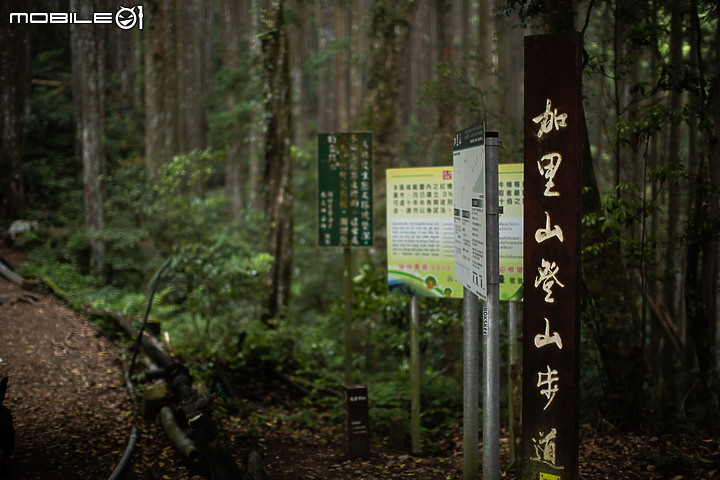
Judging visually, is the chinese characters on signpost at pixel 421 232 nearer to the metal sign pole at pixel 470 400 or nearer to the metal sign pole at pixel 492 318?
the metal sign pole at pixel 470 400

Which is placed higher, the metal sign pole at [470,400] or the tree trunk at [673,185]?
the tree trunk at [673,185]

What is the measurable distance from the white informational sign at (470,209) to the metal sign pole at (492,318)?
5 cm

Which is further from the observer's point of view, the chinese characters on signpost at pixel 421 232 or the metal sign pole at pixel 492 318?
the chinese characters on signpost at pixel 421 232

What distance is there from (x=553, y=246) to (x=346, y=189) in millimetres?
3834

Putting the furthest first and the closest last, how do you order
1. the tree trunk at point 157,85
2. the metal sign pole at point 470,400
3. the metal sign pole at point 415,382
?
the tree trunk at point 157,85
the metal sign pole at point 415,382
the metal sign pole at point 470,400

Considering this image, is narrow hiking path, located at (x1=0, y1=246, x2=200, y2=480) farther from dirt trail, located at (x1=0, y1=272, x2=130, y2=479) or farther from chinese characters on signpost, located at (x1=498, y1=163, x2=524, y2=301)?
chinese characters on signpost, located at (x1=498, y1=163, x2=524, y2=301)

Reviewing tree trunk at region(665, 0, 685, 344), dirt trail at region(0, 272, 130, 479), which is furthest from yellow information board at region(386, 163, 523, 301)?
dirt trail at region(0, 272, 130, 479)

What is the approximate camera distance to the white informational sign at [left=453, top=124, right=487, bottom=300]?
3.76 m

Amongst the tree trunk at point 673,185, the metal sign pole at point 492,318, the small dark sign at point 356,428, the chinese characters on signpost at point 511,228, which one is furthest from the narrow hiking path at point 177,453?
the tree trunk at point 673,185

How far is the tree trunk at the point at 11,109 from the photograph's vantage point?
26.4ft

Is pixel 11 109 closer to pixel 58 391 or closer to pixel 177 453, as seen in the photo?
pixel 58 391

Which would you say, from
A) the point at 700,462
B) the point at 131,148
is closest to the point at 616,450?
the point at 700,462

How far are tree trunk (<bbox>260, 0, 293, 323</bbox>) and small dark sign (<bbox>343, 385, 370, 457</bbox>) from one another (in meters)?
3.72

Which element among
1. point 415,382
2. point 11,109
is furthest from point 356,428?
point 11,109
